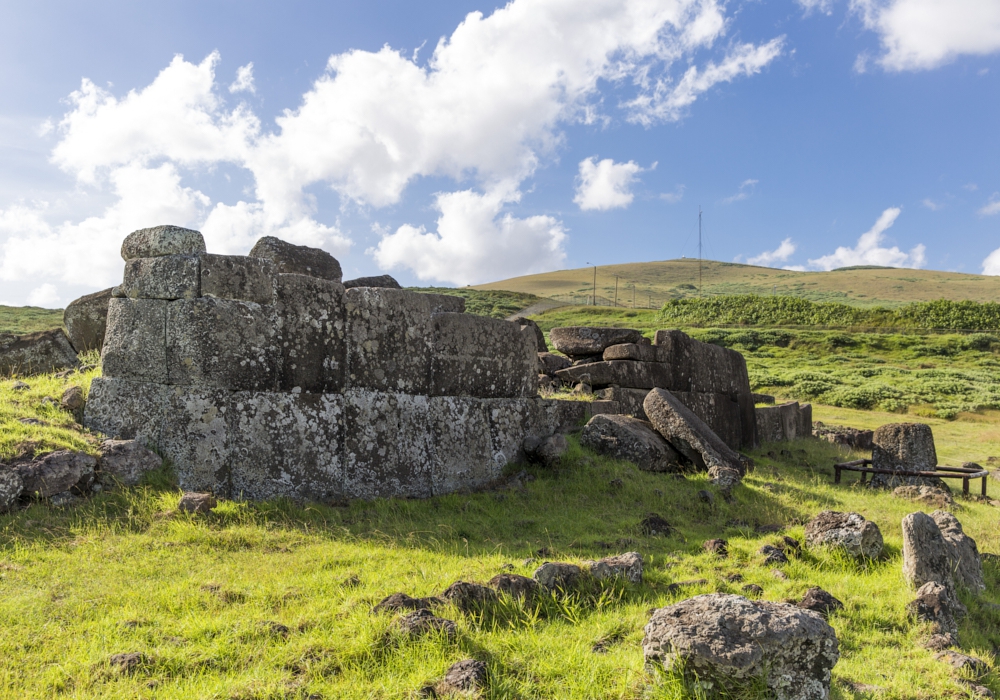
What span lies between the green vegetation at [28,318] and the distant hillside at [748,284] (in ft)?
181

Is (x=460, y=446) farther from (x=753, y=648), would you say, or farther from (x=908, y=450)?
(x=908, y=450)

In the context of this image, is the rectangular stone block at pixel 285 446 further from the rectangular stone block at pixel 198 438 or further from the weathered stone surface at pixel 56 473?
the weathered stone surface at pixel 56 473

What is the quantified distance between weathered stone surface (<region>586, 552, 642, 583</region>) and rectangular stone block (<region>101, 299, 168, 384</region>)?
4.91 m

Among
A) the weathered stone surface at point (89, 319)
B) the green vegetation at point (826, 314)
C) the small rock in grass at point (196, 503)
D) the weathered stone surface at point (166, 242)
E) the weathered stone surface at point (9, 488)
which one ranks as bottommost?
the small rock in grass at point (196, 503)

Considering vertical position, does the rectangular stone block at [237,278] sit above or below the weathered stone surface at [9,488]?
above

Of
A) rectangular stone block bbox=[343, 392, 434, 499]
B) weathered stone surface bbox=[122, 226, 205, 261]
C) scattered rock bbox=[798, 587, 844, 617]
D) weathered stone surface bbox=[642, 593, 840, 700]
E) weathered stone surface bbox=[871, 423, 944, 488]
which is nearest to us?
weathered stone surface bbox=[642, 593, 840, 700]

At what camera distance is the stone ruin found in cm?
718

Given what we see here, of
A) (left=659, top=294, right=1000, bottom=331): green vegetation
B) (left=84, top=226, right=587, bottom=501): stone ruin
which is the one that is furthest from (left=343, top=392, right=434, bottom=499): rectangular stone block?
(left=659, top=294, right=1000, bottom=331): green vegetation

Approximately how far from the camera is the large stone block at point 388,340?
8.20 metres

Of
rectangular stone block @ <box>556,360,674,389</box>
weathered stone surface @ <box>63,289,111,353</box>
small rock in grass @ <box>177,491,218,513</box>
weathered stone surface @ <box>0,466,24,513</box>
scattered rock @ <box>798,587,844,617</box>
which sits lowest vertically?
scattered rock @ <box>798,587,844,617</box>

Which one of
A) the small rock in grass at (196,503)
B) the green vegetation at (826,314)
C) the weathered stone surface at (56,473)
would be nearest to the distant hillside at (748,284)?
the green vegetation at (826,314)

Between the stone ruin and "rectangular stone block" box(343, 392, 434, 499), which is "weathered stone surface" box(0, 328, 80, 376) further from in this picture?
"rectangular stone block" box(343, 392, 434, 499)

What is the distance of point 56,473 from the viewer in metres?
6.04

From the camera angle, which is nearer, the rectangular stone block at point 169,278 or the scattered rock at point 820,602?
the scattered rock at point 820,602
